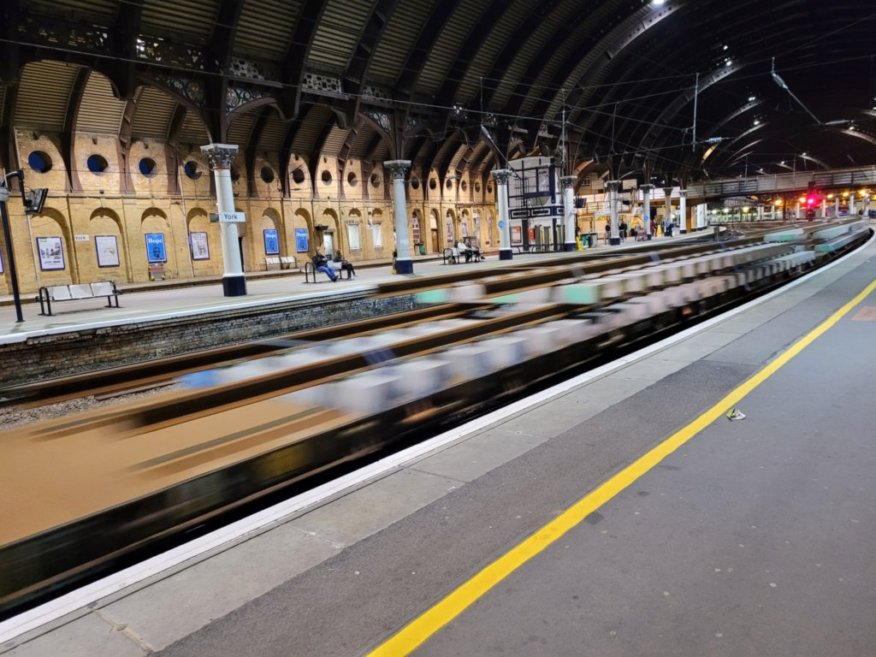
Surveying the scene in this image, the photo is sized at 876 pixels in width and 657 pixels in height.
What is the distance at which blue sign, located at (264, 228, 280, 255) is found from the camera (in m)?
30.4

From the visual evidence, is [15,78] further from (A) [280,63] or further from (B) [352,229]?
(B) [352,229]

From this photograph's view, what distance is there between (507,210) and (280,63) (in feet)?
48.6

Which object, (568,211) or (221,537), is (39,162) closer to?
(221,537)

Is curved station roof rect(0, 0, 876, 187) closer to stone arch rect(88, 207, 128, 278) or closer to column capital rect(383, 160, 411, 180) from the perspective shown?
column capital rect(383, 160, 411, 180)

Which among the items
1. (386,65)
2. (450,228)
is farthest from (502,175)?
(450,228)

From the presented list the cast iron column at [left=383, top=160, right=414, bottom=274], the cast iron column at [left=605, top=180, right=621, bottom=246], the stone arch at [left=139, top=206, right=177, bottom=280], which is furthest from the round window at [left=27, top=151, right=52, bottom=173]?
the cast iron column at [left=605, top=180, right=621, bottom=246]

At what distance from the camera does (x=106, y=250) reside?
80.5 ft

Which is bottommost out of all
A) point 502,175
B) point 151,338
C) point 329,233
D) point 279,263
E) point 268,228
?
point 151,338

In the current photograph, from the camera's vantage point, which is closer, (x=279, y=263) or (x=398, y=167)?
(x=398, y=167)

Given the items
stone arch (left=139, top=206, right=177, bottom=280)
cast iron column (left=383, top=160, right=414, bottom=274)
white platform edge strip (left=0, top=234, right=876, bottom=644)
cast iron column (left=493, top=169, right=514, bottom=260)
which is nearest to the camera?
white platform edge strip (left=0, top=234, right=876, bottom=644)

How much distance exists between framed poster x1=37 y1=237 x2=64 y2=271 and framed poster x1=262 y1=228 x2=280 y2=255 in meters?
9.50

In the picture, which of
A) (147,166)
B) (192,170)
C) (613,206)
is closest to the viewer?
(147,166)

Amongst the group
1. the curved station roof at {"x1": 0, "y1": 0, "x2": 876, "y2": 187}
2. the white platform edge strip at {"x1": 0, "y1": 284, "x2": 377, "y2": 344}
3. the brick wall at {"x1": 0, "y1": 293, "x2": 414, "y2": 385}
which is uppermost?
the curved station roof at {"x1": 0, "y1": 0, "x2": 876, "y2": 187}

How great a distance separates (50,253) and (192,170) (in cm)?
750
